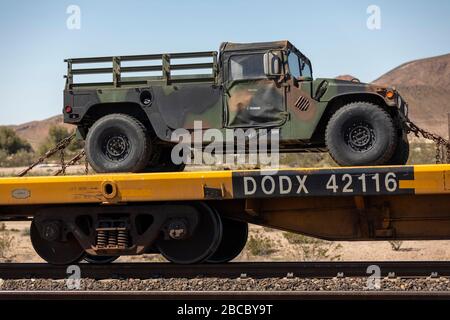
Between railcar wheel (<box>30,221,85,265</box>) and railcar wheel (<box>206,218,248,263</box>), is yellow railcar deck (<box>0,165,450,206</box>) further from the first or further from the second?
railcar wheel (<box>206,218,248,263</box>)

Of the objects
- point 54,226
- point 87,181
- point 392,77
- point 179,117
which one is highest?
point 392,77

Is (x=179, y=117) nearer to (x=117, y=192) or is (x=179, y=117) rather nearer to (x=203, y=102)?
(x=203, y=102)

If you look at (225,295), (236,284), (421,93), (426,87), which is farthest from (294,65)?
(426,87)

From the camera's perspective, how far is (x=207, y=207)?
7973 millimetres

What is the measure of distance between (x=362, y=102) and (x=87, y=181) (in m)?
3.49

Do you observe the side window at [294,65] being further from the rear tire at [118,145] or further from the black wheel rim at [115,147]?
the black wheel rim at [115,147]

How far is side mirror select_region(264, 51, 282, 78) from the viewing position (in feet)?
27.1

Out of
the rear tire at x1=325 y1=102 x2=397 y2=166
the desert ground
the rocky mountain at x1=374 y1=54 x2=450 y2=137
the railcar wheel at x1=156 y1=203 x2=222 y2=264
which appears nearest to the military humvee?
the rear tire at x1=325 y1=102 x2=397 y2=166

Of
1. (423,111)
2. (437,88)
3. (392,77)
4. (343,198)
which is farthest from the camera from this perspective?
(392,77)

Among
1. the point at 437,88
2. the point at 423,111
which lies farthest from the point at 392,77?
the point at 423,111

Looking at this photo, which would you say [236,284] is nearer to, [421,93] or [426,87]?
[421,93]

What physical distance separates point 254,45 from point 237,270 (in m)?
2.95

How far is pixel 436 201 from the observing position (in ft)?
25.5

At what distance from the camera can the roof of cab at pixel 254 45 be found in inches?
336
